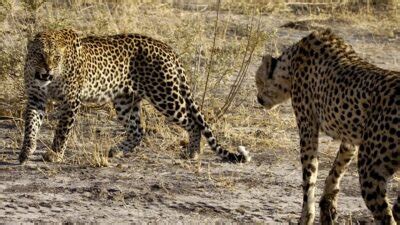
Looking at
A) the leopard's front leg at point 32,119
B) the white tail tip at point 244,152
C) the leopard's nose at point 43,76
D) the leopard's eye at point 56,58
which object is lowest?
the white tail tip at point 244,152

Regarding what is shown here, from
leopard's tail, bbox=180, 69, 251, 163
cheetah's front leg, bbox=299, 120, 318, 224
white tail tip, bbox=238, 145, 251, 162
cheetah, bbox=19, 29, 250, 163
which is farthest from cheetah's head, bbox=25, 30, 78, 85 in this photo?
cheetah's front leg, bbox=299, 120, 318, 224

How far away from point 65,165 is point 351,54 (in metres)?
2.93

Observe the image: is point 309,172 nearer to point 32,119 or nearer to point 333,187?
point 333,187

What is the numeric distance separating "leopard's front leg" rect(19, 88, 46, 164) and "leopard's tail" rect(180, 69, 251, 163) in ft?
4.72

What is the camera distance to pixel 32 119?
372 inches

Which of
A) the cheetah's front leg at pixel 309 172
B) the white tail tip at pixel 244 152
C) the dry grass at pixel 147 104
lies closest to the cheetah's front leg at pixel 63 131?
the dry grass at pixel 147 104

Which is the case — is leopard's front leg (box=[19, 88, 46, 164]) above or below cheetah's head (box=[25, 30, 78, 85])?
below

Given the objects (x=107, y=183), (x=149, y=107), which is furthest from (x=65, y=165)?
(x=149, y=107)

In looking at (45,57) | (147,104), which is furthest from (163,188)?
(147,104)

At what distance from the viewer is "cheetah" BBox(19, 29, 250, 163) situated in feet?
30.8

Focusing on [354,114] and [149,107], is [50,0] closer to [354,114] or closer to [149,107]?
[149,107]

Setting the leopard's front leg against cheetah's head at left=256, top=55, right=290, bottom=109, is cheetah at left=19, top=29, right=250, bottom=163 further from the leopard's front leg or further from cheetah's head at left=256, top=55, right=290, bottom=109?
cheetah's head at left=256, top=55, right=290, bottom=109

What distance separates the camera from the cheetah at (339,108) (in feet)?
21.5

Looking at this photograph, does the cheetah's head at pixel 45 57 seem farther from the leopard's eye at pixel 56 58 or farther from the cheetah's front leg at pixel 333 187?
the cheetah's front leg at pixel 333 187
